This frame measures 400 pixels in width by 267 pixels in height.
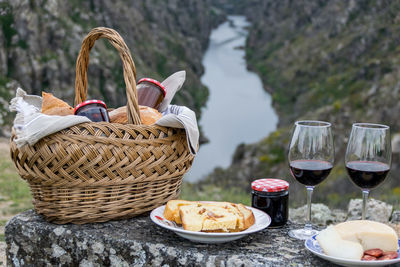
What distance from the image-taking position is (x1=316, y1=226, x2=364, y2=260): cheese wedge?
83.4 inches

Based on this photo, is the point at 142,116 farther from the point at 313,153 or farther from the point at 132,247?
the point at 313,153

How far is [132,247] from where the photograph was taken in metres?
2.44

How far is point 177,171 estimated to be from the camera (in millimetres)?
2715

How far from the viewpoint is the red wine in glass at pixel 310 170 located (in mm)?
2373

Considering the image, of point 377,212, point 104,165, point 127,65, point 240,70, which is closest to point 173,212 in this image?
point 104,165

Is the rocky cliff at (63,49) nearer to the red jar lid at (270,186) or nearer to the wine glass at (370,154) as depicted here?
the red jar lid at (270,186)

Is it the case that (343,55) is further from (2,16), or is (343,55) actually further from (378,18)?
(2,16)

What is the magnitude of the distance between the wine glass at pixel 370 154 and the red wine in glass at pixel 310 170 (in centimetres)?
12

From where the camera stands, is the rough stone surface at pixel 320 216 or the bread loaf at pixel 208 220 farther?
the rough stone surface at pixel 320 216

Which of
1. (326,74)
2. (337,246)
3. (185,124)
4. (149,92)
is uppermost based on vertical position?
(149,92)

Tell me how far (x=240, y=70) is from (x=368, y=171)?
315ft

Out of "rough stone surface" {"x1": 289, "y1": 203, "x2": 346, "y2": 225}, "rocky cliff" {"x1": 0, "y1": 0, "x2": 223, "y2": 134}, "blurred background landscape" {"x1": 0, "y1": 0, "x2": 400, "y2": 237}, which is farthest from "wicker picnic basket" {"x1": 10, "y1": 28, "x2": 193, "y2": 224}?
"rocky cliff" {"x1": 0, "y1": 0, "x2": 223, "y2": 134}

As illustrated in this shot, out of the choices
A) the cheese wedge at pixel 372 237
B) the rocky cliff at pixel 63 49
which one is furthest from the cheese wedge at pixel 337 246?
the rocky cliff at pixel 63 49

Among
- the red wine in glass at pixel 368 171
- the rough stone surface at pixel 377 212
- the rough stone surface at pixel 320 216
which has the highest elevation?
the red wine in glass at pixel 368 171
